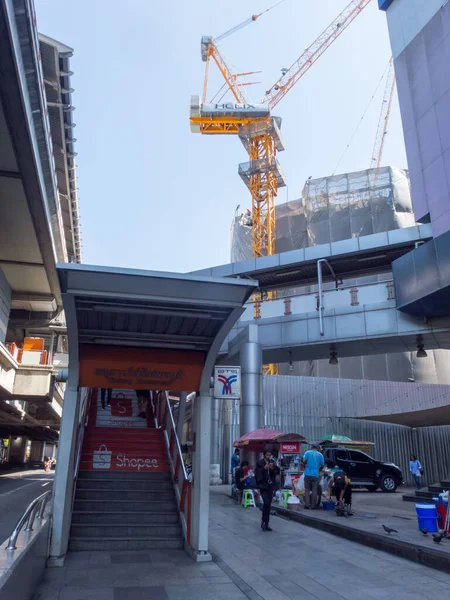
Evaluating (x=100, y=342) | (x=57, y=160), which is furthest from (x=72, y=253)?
(x=100, y=342)

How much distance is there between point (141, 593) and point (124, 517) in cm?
319

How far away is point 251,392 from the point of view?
16766 mm

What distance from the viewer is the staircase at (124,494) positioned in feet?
26.5

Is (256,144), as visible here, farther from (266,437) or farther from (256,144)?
(266,437)

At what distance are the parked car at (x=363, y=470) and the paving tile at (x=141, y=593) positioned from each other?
15.7 m

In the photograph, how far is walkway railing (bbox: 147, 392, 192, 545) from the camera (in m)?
8.20

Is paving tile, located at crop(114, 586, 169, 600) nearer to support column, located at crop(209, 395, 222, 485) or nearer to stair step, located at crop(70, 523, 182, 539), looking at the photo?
stair step, located at crop(70, 523, 182, 539)

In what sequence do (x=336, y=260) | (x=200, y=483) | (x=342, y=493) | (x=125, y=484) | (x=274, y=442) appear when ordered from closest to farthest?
1. (x=200, y=483)
2. (x=125, y=484)
3. (x=342, y=493)
4. (x=274, y=442)
5. (x=336, y=260)

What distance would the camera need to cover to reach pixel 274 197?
53.5 m

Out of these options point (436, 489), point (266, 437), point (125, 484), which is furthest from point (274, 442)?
point (125, 484)

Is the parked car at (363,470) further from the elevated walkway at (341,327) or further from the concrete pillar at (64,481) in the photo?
the concrete pillar at (64,481)

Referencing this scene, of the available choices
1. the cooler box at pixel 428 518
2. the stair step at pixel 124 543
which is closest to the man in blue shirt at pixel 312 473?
the cooler box at pixel 428 518

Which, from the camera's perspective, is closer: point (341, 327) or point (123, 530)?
point (123, 530)

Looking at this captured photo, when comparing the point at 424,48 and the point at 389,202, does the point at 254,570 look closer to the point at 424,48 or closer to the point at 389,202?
the point at 424,48
